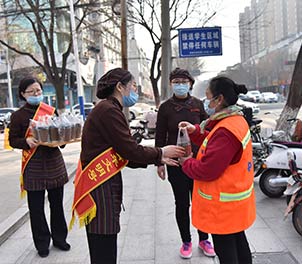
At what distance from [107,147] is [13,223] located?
8.48ft

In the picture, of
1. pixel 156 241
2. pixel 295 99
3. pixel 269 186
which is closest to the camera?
pixel 156 241

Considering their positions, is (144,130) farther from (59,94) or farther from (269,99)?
(269,99)

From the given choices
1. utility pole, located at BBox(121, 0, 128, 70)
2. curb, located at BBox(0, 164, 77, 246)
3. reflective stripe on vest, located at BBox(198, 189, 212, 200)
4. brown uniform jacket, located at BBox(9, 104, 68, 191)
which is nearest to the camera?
reflective stripe on vest, located at BBox(198, 189, 212, 200)

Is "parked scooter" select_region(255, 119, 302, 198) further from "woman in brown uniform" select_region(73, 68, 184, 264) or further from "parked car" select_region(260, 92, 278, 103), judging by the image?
"parked car" select_region(260, 92, 278, 103)

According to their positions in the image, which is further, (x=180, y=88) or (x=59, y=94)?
(x=59, y=94)

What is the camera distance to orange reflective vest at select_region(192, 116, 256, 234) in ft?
7.11

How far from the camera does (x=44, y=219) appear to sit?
346 cm

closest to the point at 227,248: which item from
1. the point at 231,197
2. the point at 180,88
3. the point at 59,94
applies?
the point at 231,197

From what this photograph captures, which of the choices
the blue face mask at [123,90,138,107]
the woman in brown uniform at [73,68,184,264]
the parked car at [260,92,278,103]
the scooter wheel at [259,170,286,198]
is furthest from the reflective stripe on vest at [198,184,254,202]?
the parked car at [260,92,278,103]

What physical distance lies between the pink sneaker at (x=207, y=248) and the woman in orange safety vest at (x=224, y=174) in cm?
94

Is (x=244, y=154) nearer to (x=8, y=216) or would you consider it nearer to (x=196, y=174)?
(x=196, y=174)

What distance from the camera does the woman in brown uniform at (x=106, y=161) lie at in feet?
7.09

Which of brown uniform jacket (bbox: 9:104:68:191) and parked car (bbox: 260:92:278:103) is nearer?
brown uniform jacket (bbox: 9:104:68:191)

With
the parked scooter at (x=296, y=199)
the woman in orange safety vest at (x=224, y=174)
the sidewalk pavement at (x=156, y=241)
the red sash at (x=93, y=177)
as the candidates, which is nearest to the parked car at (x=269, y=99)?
the sidewalk pavement at (x=156, y=241)
